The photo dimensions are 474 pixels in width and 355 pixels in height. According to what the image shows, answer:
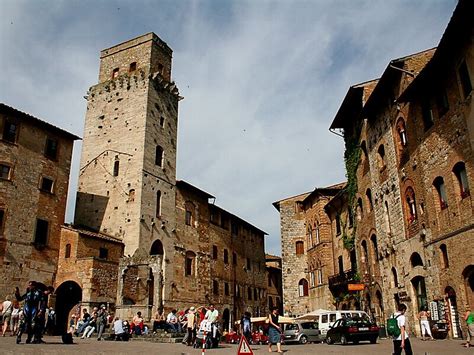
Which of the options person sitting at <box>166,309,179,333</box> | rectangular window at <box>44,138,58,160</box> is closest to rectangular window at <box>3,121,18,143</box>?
rectangular window at <box>44,138,58,160</box>

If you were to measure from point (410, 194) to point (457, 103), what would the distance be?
5621 mm

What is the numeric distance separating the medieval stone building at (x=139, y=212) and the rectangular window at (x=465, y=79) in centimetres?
1967

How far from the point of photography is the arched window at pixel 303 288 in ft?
134

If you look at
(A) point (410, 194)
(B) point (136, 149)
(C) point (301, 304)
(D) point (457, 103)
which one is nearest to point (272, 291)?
(C) point (301, 304)

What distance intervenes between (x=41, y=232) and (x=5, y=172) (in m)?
4.11

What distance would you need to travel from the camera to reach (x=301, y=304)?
134 ft

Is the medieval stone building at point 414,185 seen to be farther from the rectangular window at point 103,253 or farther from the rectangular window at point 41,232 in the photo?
the rectangular window at point 41,232

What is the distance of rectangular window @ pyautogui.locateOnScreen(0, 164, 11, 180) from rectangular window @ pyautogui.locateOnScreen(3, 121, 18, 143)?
5.19ft

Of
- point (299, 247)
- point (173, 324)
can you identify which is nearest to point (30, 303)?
point (173, 324)

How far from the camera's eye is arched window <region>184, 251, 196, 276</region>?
3648cm

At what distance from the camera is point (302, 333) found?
24672 millimetres

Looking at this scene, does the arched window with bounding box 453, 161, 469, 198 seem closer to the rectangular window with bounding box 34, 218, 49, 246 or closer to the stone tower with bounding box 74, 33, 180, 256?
the stone tower with bounding box 74, 33, 180, 256

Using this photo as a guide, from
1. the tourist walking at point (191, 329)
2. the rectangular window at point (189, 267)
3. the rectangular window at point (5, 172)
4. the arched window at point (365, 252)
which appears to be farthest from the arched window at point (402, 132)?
the rectangular window at point (5, 172)

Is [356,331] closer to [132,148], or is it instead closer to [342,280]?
[342,280]
